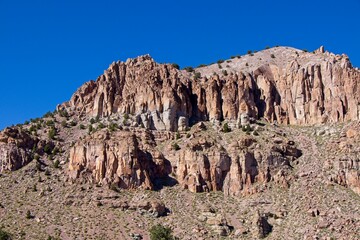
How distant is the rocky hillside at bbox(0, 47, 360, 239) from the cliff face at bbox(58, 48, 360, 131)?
0.91 feet

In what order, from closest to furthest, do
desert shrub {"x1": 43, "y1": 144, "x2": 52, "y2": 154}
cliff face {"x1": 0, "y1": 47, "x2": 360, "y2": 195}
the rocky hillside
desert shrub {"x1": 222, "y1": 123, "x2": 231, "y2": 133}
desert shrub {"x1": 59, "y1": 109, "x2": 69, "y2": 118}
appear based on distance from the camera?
1. the rocky hillside
2. cliff face {"x1": 0, "y1": 47, "x2": 360, "y2": 195}
3. desert shrub {"x1": 43, "y1": 144, "x2": 52, "y2": 154}
4. desert shrub {"x1": 222, "y1": 123, "x2": 231, "y2": 133}
5. desert shrub {"x1": 59, "y1": 109, "x2": 69, "y2": 118}

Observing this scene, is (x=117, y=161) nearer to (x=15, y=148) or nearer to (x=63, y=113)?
(x=15, y=148)

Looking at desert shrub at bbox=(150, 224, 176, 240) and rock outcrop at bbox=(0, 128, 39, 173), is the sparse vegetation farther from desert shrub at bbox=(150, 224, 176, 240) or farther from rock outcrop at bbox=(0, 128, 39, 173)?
desert shrub at bbox=(150, 224, 176, 240)

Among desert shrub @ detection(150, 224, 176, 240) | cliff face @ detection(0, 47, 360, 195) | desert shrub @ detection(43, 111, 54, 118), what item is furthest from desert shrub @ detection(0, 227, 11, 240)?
desert shrub @ detection(43, 111, 54, 118)

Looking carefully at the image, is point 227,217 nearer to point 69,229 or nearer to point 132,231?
point 132,231

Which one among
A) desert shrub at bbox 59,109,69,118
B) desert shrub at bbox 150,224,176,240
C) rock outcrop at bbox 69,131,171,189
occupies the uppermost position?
desert shrub at bbox 59,109,69,118

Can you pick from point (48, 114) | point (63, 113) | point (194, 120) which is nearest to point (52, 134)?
point (63, 113)

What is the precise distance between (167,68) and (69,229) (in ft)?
194

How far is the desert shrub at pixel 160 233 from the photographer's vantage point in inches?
4678

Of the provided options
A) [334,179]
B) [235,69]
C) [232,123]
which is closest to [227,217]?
[334,179]

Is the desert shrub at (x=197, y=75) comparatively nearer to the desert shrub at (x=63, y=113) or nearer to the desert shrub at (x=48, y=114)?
the desert shrub at (x=63, y=113)

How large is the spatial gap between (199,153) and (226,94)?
26476 mm

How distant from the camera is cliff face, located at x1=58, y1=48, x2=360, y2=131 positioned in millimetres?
158625

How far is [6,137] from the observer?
482 ft
